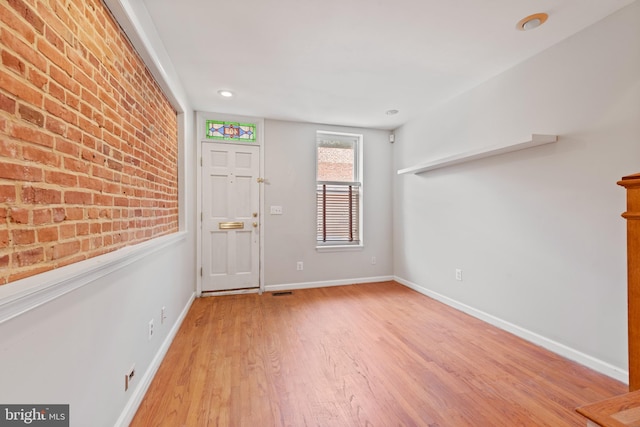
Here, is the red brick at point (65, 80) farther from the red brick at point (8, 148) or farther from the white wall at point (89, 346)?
the white wall at point (89, 346)

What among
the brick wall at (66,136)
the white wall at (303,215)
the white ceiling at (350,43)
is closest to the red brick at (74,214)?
the brick wall at (66,136)

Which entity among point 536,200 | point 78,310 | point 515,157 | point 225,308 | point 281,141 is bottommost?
point 225,308

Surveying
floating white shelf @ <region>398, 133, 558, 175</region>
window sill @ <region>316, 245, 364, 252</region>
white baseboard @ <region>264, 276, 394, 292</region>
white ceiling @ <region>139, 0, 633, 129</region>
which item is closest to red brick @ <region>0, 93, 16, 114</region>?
white ceiling @ <region>139, 0, 633, 129</region>

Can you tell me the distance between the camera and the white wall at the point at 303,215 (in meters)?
3.73

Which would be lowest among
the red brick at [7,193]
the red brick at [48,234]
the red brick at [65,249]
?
the red brick at [65,249]

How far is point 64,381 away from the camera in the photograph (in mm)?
933

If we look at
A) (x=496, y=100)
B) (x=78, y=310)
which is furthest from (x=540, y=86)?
(x=78, y=310)

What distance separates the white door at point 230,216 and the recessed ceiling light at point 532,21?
2931 mm

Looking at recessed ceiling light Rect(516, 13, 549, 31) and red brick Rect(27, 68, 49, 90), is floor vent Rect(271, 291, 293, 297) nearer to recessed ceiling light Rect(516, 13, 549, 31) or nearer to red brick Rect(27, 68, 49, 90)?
red brick Rect(27, 68, 49, 90)

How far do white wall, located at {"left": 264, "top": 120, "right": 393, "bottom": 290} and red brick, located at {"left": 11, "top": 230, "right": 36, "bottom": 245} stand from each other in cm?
286

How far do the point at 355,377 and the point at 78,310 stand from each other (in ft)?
5.18

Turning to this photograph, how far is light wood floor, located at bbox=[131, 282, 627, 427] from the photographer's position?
4.75 feet

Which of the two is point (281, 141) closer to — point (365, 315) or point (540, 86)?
point (365, 315)

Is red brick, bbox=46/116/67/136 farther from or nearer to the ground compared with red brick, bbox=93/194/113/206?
farther from the ground
